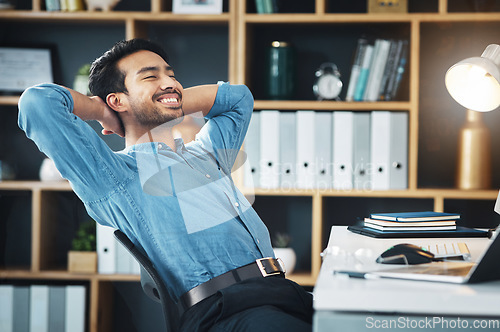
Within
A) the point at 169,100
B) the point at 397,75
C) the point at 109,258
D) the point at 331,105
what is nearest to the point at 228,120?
the point at 169,100

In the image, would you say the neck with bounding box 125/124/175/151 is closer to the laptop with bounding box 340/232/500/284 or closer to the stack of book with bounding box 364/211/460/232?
the stack of book with bounding box 364/211/460/232

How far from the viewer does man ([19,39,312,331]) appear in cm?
116

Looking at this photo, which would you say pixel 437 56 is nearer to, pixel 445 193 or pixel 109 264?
pixel 445 193

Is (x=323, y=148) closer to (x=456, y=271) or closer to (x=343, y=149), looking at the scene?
(x=343, y=149)

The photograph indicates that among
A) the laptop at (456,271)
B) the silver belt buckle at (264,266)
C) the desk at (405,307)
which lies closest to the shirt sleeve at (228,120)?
the silver belt buckle at (264,266)

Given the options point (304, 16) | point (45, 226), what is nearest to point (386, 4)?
point (304, 16)

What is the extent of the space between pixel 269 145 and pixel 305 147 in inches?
6.1

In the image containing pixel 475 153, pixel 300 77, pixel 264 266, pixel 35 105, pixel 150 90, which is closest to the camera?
pixel 35 105

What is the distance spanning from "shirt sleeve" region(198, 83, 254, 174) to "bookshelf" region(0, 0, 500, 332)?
59 centimetres

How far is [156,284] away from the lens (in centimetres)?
117

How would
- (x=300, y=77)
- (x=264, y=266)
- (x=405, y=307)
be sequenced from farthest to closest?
(x=300, y=77)
(x=264, y=266)
(x=405, y=307)

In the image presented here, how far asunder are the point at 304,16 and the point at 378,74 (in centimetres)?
40

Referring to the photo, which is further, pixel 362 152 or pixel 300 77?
pixel 300 77

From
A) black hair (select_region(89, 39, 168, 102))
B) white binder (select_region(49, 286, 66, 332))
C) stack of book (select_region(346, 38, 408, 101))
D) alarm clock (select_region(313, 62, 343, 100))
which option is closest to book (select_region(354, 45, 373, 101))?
stack of book (select_region(346, 38, 408, 101))
